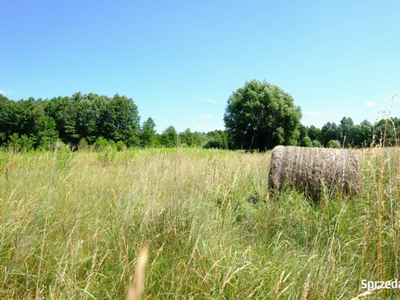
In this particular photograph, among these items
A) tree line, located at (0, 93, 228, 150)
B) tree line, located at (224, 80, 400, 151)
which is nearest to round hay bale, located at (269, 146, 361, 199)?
tree line, located at (224, 80, 400, 151)

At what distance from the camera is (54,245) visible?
223cm

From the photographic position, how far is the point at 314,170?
463 cm

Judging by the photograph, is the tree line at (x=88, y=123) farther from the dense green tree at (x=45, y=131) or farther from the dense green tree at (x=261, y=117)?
the dense green tree at (x=261, y=117)

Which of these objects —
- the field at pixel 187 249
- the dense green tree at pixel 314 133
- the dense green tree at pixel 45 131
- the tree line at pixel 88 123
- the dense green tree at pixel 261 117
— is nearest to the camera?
the field at pixel 187 249

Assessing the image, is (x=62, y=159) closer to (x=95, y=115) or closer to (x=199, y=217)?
(x=199, y=217)

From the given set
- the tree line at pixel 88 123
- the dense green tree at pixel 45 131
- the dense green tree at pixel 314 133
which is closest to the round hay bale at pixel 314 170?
the tree line at pixel 88 123

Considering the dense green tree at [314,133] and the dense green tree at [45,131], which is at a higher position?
the dense green tree at [314,133]

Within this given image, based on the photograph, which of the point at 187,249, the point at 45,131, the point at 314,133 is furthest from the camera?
the point at 314,133

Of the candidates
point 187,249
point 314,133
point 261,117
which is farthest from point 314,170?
point 314,133

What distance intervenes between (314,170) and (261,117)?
880 inches

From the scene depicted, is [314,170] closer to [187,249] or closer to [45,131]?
[187,249]

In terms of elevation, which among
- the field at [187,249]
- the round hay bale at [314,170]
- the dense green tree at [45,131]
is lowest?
the field at [187,249]

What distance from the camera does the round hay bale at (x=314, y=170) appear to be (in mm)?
4406

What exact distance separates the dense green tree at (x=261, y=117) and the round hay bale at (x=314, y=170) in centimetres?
2074
